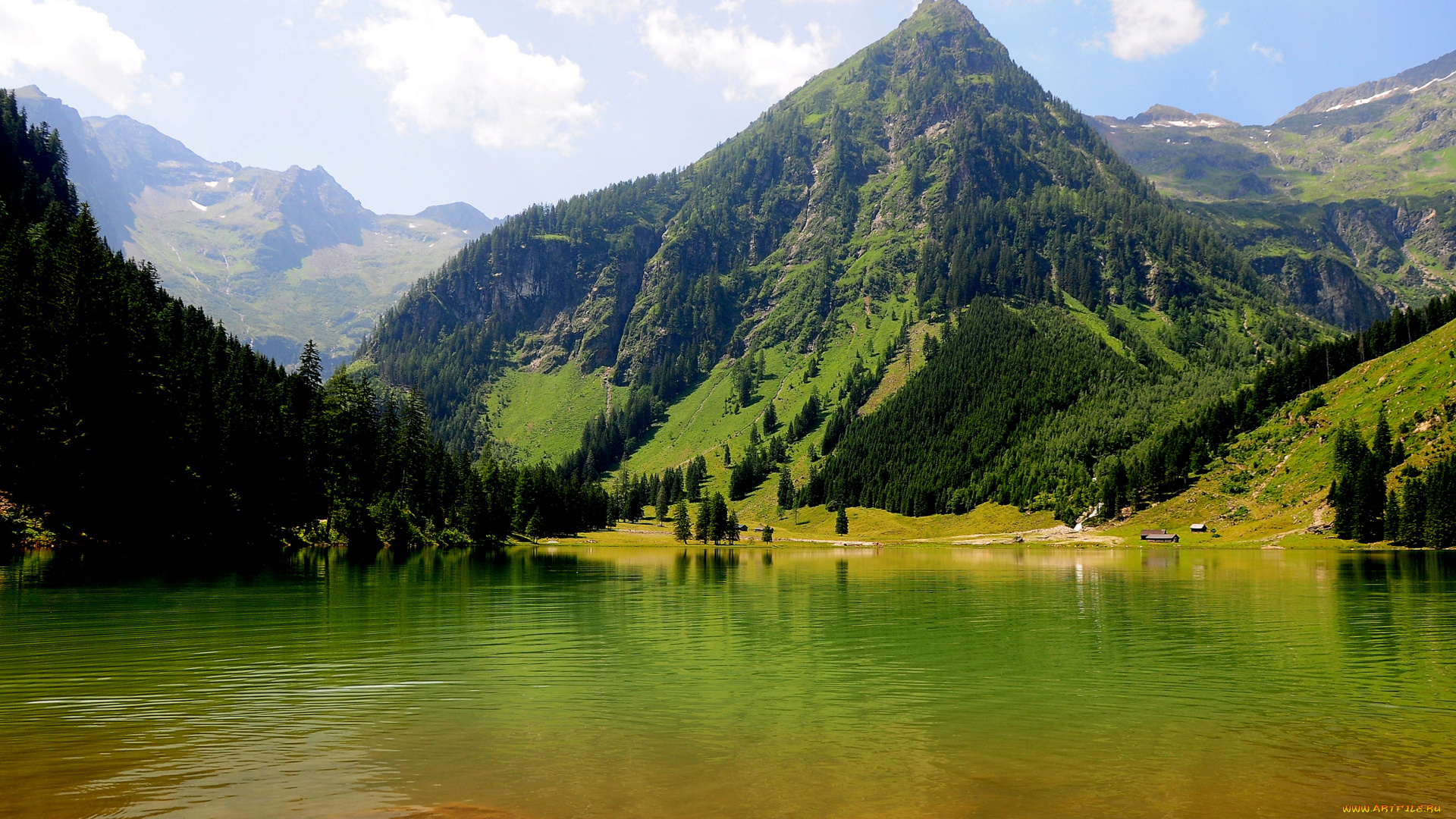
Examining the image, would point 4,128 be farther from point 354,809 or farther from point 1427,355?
point 1427,355

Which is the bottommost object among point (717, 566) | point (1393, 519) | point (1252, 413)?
point (717, 566)

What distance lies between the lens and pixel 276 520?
116000mm

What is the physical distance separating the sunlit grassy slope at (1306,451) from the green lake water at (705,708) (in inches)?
4608

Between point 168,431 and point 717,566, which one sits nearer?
point 168,431

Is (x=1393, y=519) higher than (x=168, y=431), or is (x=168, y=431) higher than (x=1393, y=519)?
(x=168, y=431)

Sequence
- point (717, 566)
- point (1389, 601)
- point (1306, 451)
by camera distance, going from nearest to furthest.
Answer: point (1389, 601)
point (717, 566)
point (1306, 451)

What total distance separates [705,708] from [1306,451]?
192 meters

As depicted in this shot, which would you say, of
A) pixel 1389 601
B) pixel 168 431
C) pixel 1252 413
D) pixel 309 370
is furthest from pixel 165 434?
pixel 1252 413

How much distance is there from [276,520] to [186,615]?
8294 cm

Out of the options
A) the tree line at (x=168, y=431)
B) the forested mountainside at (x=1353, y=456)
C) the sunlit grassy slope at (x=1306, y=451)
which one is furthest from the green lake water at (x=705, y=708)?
the sunlit grassy slope at (x=1306, y=451)

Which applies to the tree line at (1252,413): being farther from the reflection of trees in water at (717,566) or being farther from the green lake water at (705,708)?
the green lake water at (705,708)

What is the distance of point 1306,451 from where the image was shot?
168 m

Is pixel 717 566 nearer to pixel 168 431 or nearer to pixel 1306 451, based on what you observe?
pixel 168 431

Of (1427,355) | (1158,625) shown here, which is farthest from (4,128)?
(1427,355)
